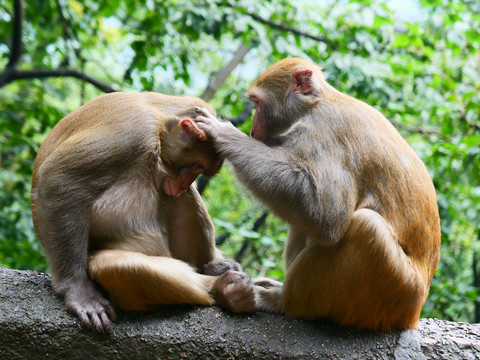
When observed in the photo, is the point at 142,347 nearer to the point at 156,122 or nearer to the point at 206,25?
the point at 156,122

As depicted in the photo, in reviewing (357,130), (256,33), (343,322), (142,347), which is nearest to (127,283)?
(142,347)

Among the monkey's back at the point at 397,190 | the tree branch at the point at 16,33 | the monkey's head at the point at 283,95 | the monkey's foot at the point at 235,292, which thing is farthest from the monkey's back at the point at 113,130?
the tree branch at the point at 16,33

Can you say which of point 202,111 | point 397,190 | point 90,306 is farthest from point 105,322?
point 397,190

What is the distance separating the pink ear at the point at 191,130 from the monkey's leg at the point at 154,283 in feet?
3.25

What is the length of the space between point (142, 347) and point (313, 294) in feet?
4.22

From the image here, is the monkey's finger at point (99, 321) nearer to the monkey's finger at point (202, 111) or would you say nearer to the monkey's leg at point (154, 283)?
the monkey's leg at point (154, 283)

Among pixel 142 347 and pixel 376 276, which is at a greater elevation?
pixel 376 276

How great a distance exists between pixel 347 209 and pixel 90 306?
1945 millimetres

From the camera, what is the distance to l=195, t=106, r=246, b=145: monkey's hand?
3637 mm

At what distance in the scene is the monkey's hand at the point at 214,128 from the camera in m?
3.64

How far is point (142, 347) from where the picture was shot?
3.09m

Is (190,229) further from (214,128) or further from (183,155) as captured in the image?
(214,128)

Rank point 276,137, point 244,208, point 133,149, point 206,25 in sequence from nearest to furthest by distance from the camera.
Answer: point 133,149
point 276,137
point 206,25
point 244,208

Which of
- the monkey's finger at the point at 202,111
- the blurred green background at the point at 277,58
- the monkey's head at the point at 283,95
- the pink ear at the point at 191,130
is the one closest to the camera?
the pink ear at the point at 191,130
